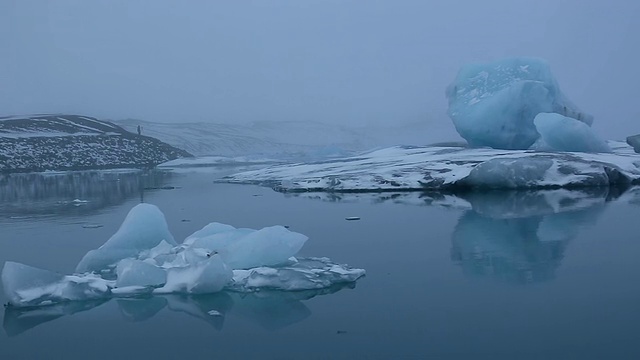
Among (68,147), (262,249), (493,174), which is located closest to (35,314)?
(262,249)

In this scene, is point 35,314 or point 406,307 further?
point 35,314

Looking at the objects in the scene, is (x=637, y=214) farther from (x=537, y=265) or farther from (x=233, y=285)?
(x=233, y=285)

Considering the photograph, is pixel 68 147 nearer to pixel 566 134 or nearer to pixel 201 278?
pixel 566 134

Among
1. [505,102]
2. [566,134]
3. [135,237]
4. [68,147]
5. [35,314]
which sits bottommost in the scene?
[68,147]

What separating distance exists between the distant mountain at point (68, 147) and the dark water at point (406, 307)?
4011 centimetres

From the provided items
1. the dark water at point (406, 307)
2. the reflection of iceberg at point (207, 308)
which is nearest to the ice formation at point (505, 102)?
the dark water at point (406, 307)

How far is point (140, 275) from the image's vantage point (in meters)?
5.32

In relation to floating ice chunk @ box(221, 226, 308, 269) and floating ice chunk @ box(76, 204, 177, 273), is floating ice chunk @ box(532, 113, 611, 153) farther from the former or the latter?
floating ice chunk @ box(221, 226, 308, 269)

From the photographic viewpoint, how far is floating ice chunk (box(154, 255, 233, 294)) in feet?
16.8

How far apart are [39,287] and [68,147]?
49.7 meters

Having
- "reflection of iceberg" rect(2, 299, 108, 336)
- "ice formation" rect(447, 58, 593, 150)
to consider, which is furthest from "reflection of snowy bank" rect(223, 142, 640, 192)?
"reflection of iceberg" rect(2, 299, 108, 336)

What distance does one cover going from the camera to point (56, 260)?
6.83 meters

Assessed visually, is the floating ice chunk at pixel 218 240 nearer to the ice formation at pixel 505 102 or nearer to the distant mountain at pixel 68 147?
the ice formation at pixel 505 102

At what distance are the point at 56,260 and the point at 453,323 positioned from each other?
14.2 feet
